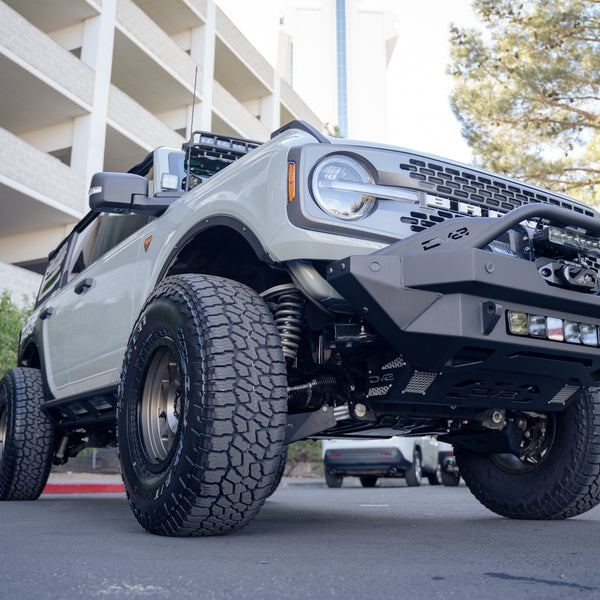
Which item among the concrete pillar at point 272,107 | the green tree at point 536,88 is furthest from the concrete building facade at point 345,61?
the green tree at point 536,88

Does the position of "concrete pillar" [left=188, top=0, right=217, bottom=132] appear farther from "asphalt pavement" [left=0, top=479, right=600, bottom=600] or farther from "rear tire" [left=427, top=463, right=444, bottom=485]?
"asphalt pavement" [left=0, top=479, right=600, bottom=600]

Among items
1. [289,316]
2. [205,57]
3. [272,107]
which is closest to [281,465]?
[289,316]

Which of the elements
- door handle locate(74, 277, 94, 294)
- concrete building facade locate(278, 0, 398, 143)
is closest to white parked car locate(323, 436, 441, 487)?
door handle locate(74, 277, 94, 294)

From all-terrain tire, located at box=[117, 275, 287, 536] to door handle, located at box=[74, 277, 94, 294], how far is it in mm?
1842

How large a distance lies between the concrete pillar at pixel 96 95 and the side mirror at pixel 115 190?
15.7 meters

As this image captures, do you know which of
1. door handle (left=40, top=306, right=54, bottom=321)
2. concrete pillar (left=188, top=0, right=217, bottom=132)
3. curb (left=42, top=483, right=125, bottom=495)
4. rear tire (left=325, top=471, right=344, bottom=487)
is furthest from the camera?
concrete pillar (left=188, top=0, right=217, bottom=132)

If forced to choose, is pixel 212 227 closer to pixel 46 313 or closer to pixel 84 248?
pixel 84 248

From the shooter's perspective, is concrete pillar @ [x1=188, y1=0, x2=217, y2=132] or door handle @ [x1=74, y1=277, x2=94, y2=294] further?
concrete pillar @ [x1=188, y1=0, x2=217, y2=132]

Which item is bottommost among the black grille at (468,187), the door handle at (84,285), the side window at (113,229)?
the door handle at (84,285)

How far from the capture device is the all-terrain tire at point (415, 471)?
40.8 ft

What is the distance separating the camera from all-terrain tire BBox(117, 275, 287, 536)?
8.55ft

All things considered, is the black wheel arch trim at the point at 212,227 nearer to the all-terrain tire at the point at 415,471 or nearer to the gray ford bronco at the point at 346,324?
the gray ford bronco at the point at 346,324

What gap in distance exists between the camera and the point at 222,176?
3346mm

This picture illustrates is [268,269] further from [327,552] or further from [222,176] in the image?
[327,552]
